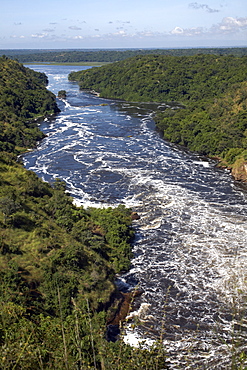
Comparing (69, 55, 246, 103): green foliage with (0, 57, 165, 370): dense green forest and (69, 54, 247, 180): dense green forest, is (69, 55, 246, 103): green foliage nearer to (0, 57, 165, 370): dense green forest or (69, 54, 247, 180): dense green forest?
(69, 54, 247, 180): dense green forest

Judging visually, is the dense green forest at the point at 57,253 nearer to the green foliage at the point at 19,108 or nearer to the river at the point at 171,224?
the river at the point at 171,224

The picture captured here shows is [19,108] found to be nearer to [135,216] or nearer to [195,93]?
[195,93]

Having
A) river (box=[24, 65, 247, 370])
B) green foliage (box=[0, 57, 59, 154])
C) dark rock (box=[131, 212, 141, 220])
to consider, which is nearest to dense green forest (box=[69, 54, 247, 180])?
river (box=[24, 65, 247, 370])

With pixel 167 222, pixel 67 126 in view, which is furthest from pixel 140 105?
pixel 167 222

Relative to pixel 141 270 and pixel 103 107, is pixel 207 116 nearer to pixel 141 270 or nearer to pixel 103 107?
pixel 103 107

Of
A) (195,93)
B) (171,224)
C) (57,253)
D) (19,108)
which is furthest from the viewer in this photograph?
(195,93)

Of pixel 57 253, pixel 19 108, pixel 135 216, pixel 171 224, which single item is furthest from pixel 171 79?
pixel 57 253
